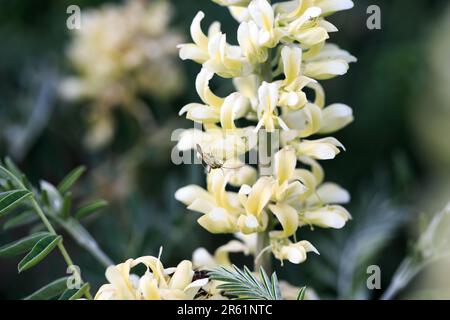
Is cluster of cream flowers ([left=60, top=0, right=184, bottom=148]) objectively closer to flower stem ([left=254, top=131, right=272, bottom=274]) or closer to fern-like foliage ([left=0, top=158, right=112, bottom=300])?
fern-like foliage ([left=0, top=158, right=112, bottom=300])

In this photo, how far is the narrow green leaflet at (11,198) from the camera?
0.87 metres

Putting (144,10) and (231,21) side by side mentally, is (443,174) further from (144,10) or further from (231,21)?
(144,10)

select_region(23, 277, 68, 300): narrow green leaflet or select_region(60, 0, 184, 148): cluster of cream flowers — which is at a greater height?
select_region(60, 0, 184, 148): cluster of cream flowers

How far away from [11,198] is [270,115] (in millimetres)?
308

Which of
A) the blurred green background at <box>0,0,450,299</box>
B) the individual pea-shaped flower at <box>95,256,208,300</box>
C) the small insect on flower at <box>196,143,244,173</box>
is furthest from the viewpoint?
the blurred green background at <box>0,0,450,299</box>

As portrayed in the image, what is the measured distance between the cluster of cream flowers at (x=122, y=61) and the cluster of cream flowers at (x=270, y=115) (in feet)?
2.28

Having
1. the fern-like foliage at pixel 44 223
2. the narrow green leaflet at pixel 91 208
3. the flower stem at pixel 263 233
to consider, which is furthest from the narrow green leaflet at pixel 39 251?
the flower stem at pixel 263 233

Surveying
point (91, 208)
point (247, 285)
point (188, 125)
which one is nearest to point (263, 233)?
point (247, 285)

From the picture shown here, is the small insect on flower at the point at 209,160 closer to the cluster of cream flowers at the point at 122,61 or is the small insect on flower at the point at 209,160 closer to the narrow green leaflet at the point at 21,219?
the narrow green leaflet at the point at 21,219

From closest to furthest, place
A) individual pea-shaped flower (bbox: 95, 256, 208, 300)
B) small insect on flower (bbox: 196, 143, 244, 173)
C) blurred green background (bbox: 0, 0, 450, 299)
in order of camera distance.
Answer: individual pea-shaped flower (bbox: 95, 256, 208, 300)
small insect on flower (bbox: 196, 143, 244, 173)
blurred green background (bbox: 0, 0, 450, 299)

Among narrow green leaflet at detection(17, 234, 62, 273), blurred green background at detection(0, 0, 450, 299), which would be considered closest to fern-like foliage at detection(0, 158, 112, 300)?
narrow green leaflet at detection(17, 234, 62, 273)

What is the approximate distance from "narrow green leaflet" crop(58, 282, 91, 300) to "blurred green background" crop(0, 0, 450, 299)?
502mm

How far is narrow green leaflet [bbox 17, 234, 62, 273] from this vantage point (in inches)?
33.3

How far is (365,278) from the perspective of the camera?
3.96 feet
